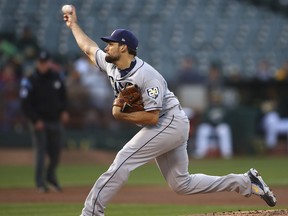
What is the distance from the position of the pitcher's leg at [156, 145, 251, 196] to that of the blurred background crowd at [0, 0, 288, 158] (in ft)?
33.9

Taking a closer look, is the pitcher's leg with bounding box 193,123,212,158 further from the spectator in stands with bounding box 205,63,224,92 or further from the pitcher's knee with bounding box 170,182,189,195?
the pitcher's knee with bounding box 170,182,189,195

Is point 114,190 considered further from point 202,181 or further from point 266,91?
point 266,91

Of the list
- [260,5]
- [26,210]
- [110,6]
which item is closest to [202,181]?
[26,210]

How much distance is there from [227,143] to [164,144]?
40.3 feet

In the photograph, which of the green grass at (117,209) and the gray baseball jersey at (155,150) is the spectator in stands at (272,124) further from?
the gray baseball jersey at (155,150)

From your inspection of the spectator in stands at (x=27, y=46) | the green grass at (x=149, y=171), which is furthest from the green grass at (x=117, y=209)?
the spectator in stands at (x=27, y=46)

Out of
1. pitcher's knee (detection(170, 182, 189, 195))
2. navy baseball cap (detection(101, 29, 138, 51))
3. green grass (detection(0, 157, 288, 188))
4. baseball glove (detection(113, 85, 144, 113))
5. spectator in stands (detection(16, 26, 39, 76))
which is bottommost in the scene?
green grass (detection(0, 157, 288, 188))

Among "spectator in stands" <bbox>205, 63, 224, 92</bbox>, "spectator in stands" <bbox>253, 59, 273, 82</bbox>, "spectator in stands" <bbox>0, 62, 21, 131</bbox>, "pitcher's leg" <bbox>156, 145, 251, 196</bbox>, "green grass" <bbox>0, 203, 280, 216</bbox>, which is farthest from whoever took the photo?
"spectator in stands" <bbox>253, 59, 273, 82</bbox>

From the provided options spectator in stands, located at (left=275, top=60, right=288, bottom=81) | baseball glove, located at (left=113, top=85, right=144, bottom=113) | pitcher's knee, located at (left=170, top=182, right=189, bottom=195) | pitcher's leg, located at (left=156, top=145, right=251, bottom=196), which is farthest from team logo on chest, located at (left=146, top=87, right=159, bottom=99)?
spectator in stands, located at (left=275, top=60, right=288, bottom=81)

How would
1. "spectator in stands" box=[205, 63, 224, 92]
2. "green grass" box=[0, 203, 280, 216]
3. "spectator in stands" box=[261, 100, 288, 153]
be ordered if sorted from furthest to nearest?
"spectator in stands" box=[261, 100, 288, 153] < "spectator in stands" box=[205, 63, 224, 92] < "green grass" box=[0, 203, 280, 216]

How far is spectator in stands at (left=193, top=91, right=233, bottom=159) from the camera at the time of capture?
63.8 feet

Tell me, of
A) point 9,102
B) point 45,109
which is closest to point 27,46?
point 9,102

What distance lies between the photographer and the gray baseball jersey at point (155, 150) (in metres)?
7.25

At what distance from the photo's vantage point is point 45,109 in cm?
1208
